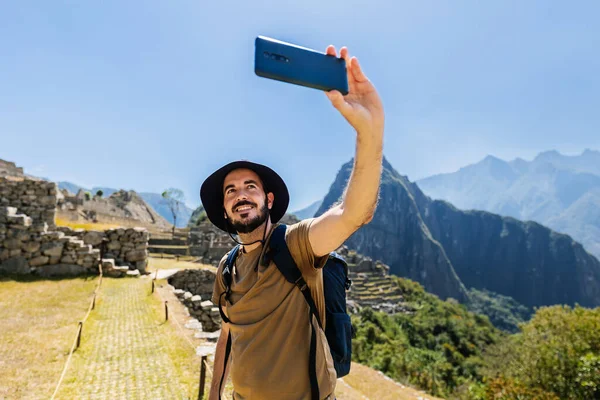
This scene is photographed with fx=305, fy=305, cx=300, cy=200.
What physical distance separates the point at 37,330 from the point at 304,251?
9596mm

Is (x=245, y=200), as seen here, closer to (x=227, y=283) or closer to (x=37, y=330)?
(x=227, y=283)

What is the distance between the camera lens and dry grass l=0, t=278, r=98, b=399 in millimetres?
5703

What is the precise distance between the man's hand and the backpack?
2.96 feet

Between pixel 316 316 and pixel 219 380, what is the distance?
1.31 meters

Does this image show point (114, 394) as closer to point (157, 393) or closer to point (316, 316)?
point (157, 393)

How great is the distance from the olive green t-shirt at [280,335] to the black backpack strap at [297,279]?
34 mm

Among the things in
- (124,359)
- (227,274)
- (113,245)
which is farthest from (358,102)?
(113,245)

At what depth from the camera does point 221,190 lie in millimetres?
2717

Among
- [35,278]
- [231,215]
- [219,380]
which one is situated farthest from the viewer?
[35,278]

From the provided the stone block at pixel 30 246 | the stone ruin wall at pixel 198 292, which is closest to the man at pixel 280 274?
the stone ruin wall at pixel 198 292

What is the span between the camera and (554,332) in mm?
17906

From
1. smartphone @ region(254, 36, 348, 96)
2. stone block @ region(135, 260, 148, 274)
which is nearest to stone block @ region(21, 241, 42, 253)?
stone block @ region(135, 260, 148, 274)

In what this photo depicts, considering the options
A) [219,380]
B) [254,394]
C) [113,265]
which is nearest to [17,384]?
[219,380]

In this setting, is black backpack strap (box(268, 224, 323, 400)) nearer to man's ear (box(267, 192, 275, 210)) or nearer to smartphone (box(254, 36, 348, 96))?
man's ear (box(267, 192, 275, 210))
